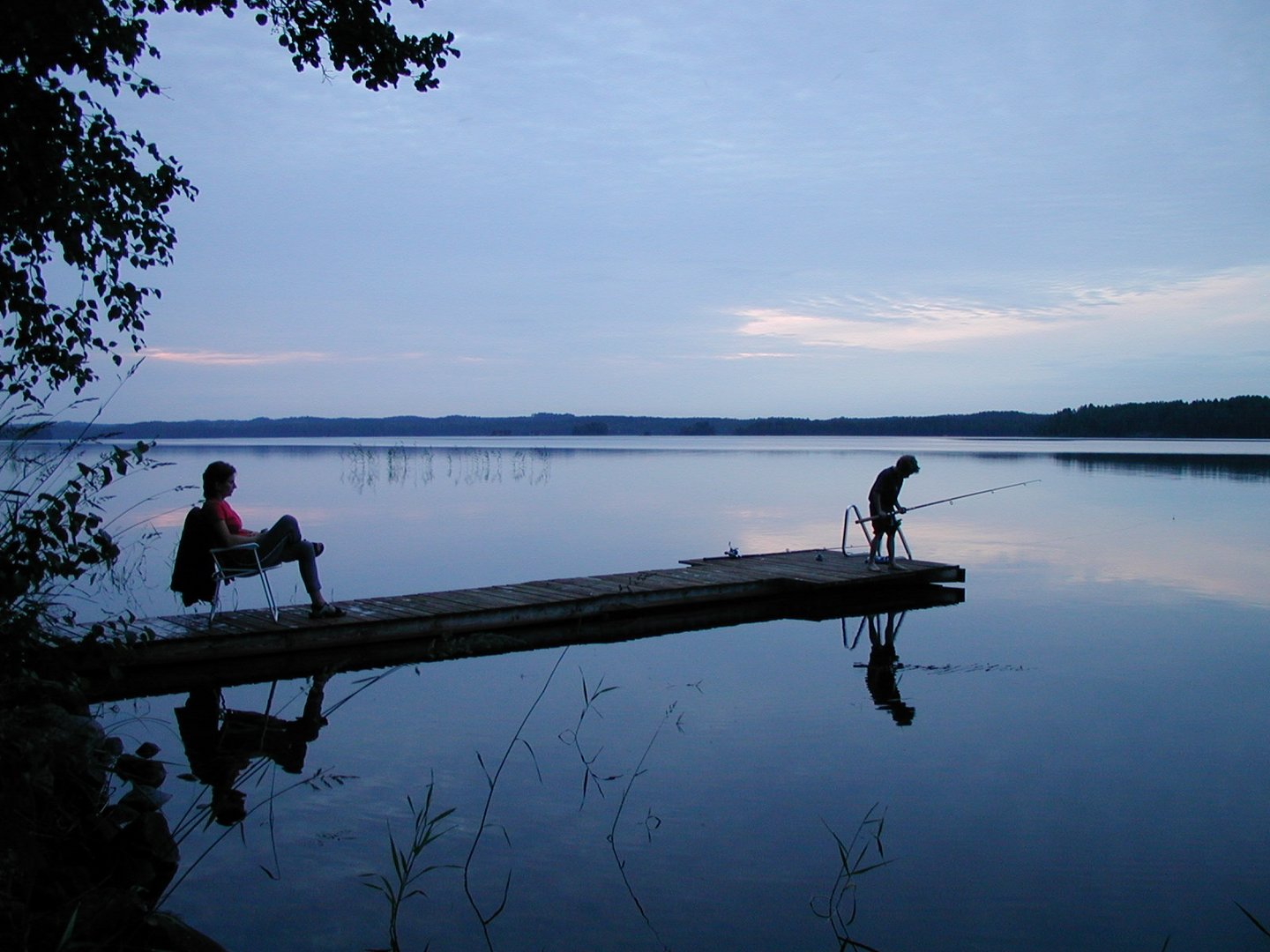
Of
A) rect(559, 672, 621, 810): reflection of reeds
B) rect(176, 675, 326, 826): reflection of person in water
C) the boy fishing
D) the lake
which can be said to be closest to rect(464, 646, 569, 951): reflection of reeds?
the lake

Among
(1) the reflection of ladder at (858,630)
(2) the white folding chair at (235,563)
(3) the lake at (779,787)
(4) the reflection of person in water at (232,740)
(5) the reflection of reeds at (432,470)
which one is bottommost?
(5) the reflection of reeds at (432,470)

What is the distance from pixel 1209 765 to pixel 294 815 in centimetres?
546

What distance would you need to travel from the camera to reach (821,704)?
7969 millimetres

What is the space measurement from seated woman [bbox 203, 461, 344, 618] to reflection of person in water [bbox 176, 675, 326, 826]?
2.95ft

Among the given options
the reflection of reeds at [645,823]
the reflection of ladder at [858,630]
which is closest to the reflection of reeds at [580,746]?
the reflection of reeds at [645,823]

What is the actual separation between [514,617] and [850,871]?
482 centimetres

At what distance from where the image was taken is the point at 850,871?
494 cm

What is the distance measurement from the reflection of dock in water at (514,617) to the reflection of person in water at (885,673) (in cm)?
62

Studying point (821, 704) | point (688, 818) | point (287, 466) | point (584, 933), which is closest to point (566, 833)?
point (688, 818)

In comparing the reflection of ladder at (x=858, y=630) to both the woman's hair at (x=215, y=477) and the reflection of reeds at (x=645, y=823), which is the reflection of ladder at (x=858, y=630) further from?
the woman's hair at (x=215, y=477)

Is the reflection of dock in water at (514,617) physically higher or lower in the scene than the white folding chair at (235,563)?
lower

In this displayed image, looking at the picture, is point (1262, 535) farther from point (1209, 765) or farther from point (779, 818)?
point (779, 818)

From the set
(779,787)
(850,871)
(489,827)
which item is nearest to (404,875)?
(489,827)

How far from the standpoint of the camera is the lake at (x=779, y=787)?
4.52m
